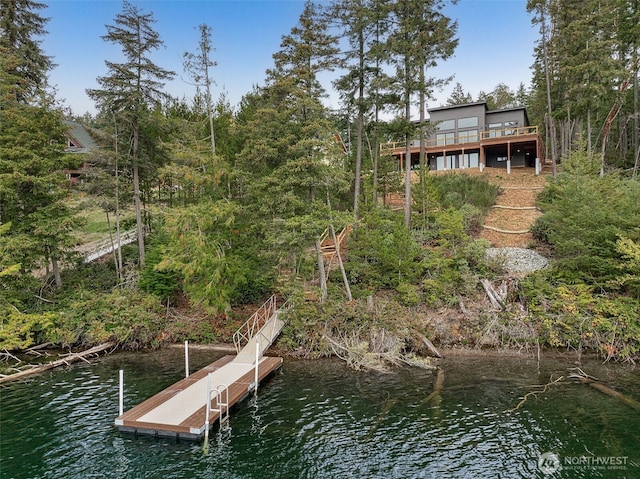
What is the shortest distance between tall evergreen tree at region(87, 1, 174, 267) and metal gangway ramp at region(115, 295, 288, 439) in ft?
31.1

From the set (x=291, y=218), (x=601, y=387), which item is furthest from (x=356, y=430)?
(x=291, y=218)

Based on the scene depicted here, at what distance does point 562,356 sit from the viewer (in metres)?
14.6

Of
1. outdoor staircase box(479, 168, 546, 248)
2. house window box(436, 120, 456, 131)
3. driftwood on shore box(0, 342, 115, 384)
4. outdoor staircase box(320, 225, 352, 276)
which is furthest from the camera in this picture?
house window box(436, 120, 456, 131)

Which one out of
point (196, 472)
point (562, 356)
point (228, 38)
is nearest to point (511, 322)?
point (562, 356)

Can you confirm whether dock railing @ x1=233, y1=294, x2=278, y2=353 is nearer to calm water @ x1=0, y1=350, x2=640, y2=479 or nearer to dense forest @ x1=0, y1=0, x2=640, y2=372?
dense forest @ x1=0, y1=0, x2=640, y2=372

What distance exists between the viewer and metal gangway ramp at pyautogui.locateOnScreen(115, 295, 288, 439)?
31.4 ft

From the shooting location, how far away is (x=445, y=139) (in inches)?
1403

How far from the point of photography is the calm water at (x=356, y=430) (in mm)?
8164

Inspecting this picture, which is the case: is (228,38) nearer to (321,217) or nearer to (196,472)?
(321,217)

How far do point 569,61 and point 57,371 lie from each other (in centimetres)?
3374

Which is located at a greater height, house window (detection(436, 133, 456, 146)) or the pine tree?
the pine tree

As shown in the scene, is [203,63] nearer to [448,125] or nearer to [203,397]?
[203,397]

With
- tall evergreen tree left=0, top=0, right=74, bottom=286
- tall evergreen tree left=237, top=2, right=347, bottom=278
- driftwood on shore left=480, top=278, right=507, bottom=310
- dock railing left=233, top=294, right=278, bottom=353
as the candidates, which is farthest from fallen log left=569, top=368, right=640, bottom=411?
tall evergreen tree left=0, top=0, right=74, bottom=286

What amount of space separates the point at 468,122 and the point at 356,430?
3346 cm
